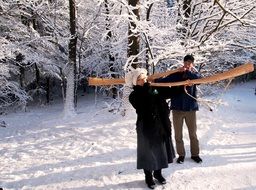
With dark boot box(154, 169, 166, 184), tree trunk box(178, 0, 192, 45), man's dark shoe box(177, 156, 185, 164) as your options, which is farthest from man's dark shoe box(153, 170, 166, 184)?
tree trunk box(178, 0, 192, 45)

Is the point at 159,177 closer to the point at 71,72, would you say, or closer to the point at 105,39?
the point at 71,72

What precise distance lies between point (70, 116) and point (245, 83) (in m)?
19.9

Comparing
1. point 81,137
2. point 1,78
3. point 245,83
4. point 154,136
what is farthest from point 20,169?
point 245,83

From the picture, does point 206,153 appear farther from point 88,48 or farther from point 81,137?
point 88,48

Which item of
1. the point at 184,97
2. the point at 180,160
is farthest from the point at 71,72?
the point at 184,97

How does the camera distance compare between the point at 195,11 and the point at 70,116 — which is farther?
the point at 70,116

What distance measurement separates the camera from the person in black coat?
6180 millimetres

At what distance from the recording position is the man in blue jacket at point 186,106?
698 centimetres

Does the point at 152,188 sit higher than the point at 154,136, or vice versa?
the point at 154,136

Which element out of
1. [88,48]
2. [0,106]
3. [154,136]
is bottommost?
[0,106]

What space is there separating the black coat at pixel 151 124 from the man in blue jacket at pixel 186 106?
0.67m

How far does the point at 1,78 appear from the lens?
17922 mm

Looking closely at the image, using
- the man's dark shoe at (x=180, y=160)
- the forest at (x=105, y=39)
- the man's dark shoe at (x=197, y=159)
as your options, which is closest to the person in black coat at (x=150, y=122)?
the man's dark shoe at (x=180, y=160)

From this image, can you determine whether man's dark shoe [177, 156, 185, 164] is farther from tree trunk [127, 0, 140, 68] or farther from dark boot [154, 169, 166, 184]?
tree trunk [127, 0, 140, 68]
